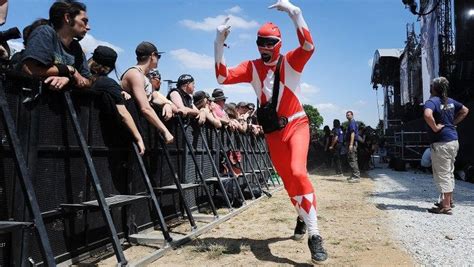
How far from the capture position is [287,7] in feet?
13.0

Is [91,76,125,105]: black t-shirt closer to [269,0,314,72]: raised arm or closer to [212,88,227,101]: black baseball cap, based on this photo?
[269,0,314,72]: raised arm

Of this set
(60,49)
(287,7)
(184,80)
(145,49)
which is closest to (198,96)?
(184,80)

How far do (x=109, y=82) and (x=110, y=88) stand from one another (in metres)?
0.08

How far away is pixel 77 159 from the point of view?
3.78 m

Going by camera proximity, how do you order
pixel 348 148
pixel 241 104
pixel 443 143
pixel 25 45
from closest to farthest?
1. pixel 25 45
2. pixel 443 143
3. pixel 241 104
4. pixel 348 148

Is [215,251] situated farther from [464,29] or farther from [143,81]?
[464,29]

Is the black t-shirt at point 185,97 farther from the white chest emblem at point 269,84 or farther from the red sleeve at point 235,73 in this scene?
the white chest emblem at point 269,84

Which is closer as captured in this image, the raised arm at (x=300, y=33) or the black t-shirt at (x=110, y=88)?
the raised arm at (x=300, y=33)

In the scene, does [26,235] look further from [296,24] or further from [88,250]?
[296,24]

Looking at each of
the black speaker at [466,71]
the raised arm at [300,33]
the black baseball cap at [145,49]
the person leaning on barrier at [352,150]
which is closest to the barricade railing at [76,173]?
the black baseball cap at [145,49]

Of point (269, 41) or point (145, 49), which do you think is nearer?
point (269, 41)

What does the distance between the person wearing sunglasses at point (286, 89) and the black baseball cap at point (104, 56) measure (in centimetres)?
111

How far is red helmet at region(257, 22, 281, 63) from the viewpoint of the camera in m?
4.26

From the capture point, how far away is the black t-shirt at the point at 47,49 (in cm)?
306
